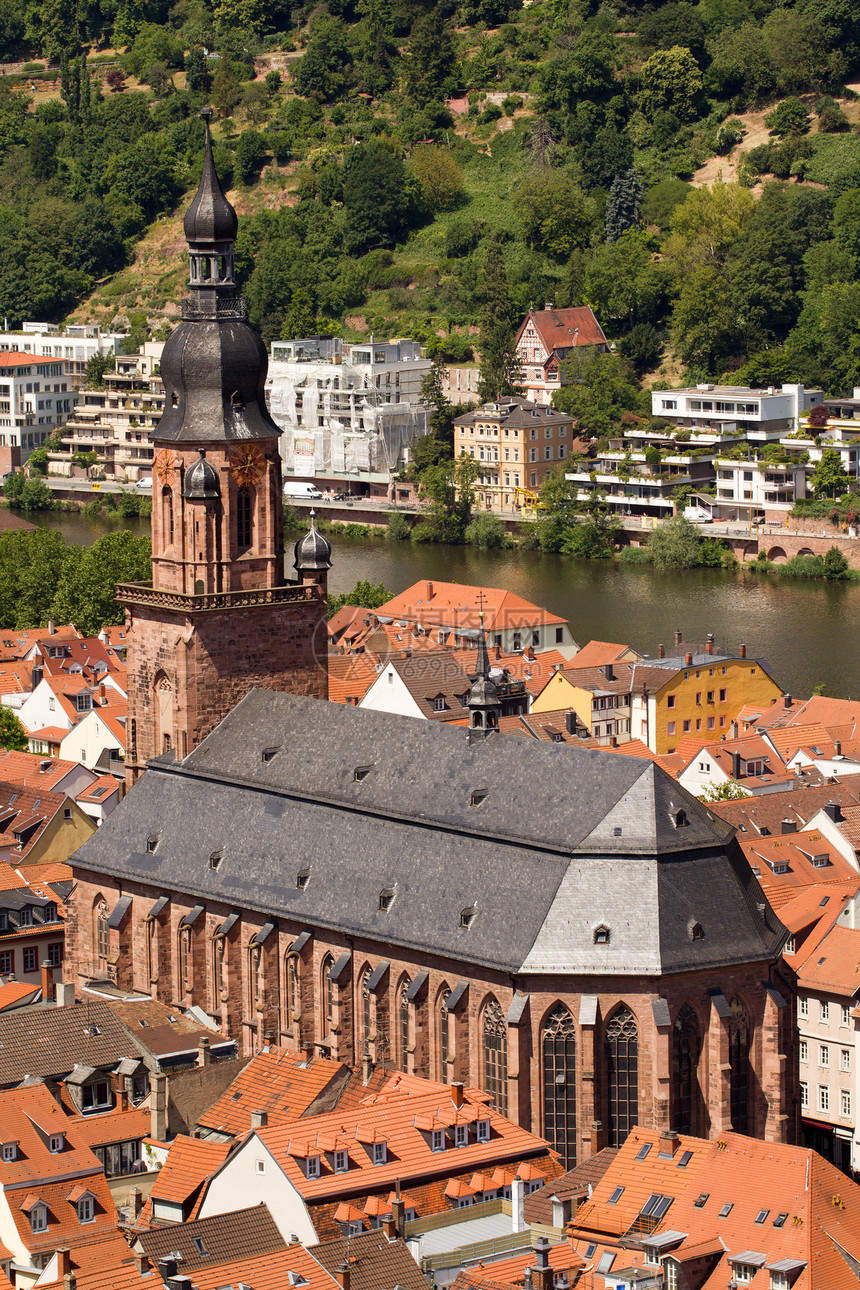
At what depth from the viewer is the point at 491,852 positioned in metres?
60.4

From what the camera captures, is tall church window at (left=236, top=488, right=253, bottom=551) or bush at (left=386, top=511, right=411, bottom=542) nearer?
tall church window at (left=236, top=488, right=253, bottom=551)

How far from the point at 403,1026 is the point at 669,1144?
8.43 m

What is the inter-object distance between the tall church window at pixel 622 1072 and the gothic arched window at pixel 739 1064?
6.78ft

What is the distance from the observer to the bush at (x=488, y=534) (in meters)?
164

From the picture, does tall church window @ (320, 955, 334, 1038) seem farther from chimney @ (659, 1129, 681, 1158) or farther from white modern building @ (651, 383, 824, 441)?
white modern building @ (651, 383, 824, 441)

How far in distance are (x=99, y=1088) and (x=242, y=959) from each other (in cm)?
535

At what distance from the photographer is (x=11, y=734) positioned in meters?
101

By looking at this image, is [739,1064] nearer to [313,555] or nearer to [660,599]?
[313,555]

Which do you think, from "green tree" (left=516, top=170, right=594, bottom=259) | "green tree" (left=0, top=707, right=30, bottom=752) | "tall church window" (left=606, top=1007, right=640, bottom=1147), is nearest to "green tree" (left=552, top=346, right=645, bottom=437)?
"green tree" (left=516, top=170, right=594, bottom=259)

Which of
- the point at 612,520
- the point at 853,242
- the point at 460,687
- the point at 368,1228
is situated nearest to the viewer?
the point at 368,1228

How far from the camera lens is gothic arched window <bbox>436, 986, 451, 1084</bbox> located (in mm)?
60469

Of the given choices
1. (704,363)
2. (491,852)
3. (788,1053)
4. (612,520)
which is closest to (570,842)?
(491,852)

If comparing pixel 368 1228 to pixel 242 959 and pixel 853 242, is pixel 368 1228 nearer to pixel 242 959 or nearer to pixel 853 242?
pixel 242 959

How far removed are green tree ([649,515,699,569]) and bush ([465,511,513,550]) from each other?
10.5 metres
